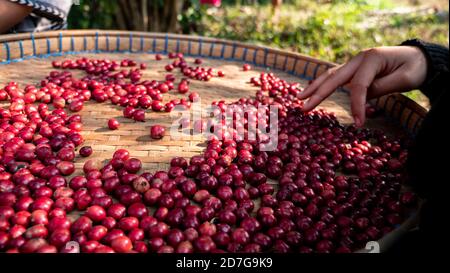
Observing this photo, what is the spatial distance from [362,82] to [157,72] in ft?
6.06

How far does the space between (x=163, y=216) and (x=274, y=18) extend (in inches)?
289

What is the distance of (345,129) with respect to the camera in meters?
2.82

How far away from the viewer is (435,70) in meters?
2.44

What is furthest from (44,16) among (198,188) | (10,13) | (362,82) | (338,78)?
(362,82)

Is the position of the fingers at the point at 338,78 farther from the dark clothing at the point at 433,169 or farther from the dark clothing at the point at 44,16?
the dark clothing at the point at 44,16

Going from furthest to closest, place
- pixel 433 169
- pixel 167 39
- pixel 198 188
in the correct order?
pixel 167 39, pixel 198 188, pixel 433 169

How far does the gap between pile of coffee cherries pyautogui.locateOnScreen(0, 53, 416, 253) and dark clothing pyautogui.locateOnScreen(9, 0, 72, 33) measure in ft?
2.59

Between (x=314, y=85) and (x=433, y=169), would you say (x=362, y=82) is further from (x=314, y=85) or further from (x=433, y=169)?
(x=433, y=169)

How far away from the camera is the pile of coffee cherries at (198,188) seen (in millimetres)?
1722

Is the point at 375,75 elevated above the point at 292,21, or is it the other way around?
the point at 375,75

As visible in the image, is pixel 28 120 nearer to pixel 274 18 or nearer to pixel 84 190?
pixel 84 190

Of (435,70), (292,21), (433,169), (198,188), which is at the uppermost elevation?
(435,70)
